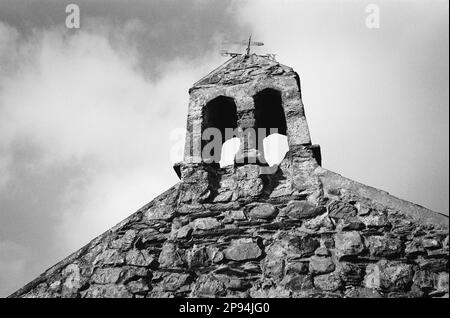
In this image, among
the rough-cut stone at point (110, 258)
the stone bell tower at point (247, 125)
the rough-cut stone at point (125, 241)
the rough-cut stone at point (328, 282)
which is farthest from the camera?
the stone bell tower at point (247, 125)

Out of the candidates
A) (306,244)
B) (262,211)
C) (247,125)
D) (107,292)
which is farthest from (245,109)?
(107,292)

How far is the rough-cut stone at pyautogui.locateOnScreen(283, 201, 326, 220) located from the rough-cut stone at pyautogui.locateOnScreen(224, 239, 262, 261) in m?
0.51

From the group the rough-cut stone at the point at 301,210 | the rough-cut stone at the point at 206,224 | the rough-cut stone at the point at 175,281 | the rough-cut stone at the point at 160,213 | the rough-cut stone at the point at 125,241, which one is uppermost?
the rough-cut stone at the point at 160,213

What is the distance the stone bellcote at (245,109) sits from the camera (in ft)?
14.6

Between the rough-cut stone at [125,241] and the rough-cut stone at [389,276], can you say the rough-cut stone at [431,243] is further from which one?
the rough-cut stone at [125,241]

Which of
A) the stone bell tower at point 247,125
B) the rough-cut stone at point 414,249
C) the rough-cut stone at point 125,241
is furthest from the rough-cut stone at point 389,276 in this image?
the rough-cut stone at point 125,241

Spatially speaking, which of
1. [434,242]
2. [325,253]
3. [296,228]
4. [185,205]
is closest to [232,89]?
[185,205]

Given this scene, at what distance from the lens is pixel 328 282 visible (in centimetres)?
326

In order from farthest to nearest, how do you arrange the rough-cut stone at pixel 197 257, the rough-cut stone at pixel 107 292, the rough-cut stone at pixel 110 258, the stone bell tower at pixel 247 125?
the stone bell tower at pixel 247 125
the rough-cut stone at pixel 110 258
the rough-cut stone at pixel 197 257
the rough-cut stone at pixel 107 292

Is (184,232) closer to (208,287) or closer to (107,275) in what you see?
(208,287)

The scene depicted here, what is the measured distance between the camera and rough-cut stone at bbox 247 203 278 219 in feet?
12.4

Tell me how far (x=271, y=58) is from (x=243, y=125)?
141cm

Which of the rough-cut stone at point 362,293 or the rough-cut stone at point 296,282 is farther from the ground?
the rough-cut stone at point 296,282

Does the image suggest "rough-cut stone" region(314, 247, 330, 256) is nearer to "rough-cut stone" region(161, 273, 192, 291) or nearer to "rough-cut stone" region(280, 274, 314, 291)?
"rough-cut stone" region(280, 274, 314, 291)
